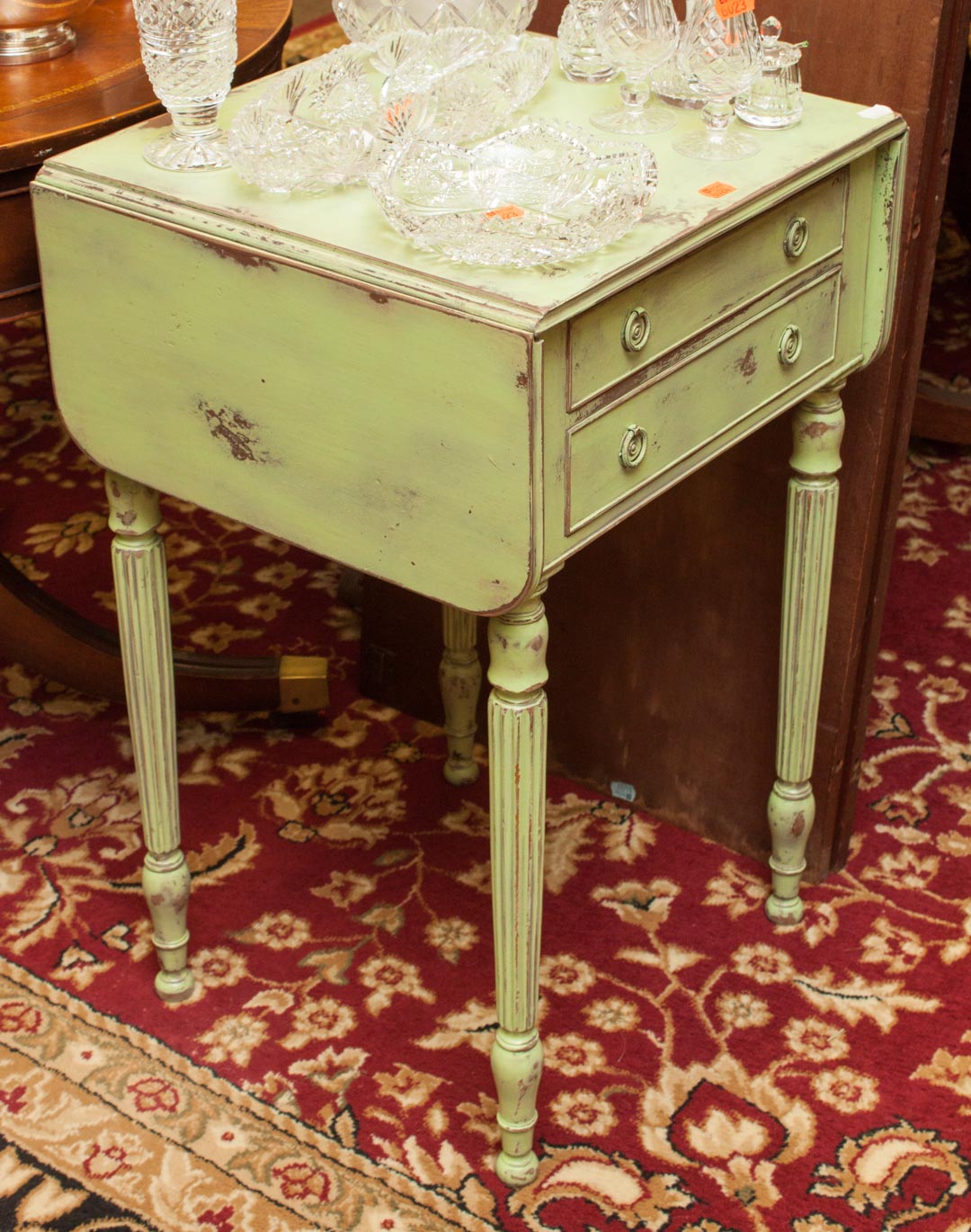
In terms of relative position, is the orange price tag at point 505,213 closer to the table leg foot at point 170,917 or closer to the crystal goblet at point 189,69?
the crystal goblet at point 189,69

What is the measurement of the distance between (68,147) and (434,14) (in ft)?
1.20

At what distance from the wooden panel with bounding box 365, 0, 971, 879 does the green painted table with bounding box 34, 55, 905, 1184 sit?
0.11 meters

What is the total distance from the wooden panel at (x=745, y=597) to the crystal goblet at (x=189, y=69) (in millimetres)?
476

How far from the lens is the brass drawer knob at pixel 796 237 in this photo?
143 centimetres

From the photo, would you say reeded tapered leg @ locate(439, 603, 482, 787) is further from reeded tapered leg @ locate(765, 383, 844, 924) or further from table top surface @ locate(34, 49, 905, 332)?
table top surface @ locate(34, 49, 905, 332)

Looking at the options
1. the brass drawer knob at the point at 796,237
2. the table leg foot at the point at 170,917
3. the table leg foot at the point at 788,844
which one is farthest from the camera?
the table leg foot at the point at 788,844

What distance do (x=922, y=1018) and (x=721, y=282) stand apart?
87 cm

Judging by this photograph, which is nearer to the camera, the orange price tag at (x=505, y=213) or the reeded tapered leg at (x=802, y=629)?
the orange price tag at (x=505, y=213)

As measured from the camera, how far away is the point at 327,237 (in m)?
1.30

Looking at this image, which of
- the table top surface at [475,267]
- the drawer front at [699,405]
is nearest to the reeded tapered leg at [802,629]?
the drawer front at [699,405]

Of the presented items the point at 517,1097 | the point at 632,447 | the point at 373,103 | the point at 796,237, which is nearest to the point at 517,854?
the point at 517,1097

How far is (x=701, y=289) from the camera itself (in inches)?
53.3

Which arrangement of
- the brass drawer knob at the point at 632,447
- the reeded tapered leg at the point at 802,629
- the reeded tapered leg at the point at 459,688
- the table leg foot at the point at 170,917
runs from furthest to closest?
1. the reeded tapered leg at the point at 459,688
2. the table leg foot at the point at 170,917
3. the reeded tapered leg at the point at 802,629
4. the brass drawer knob at the point at 632,447

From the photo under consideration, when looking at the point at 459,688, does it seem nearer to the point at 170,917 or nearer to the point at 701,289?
the point at 170,917
